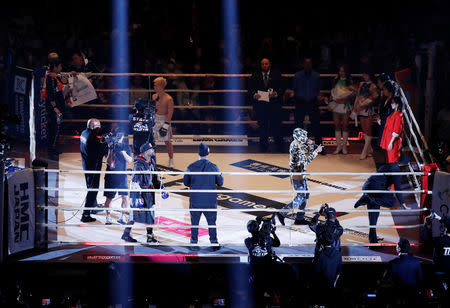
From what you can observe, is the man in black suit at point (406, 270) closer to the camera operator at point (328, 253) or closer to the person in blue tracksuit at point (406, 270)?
the person in blue tracksuit at point (406, 270)

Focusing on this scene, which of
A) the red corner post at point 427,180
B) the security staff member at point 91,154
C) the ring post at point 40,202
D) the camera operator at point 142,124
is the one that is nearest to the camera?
the ring post at point 40,202

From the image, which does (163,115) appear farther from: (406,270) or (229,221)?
(406,270)

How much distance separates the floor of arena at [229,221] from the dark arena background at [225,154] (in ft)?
0.13

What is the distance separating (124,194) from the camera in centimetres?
941

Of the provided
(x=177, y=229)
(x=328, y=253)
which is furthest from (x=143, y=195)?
(x=328, y=253)

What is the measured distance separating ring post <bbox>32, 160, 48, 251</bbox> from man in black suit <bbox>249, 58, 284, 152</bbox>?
513 cm

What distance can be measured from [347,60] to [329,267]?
24.2ft

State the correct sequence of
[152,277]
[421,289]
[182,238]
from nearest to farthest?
[421,289] → [152,277] → [182,238]

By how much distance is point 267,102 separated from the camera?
41.9 ft

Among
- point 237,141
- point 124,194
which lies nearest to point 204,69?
point 237,141

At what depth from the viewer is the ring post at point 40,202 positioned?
335 inches

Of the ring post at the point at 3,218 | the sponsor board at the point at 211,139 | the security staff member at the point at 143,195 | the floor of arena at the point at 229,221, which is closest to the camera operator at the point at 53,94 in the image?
the floor of arena at the point at 229,221

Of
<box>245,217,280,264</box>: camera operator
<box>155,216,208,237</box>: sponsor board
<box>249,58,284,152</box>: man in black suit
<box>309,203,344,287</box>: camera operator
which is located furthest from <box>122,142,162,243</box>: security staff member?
<box>249,58,284,152</box>: man in black suit

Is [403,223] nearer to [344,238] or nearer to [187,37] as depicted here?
[344,238]
